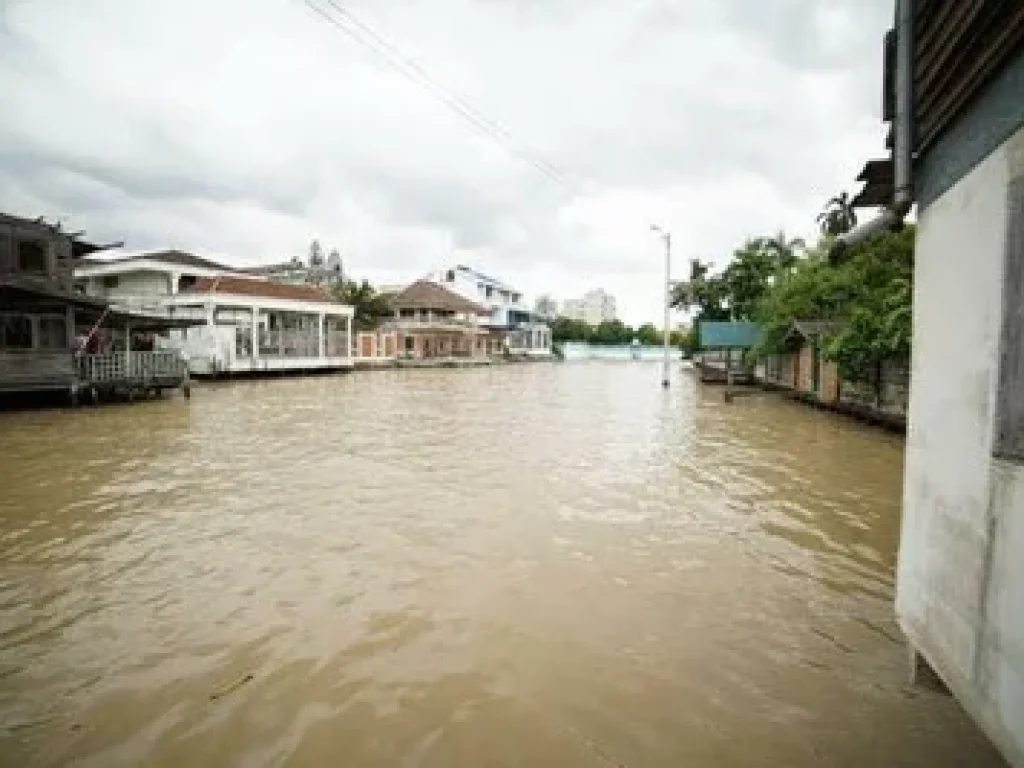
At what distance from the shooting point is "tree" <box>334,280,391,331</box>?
53.7 metres

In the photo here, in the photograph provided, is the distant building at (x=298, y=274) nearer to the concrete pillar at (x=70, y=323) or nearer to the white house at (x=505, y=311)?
the white house at (x=505, y=311)

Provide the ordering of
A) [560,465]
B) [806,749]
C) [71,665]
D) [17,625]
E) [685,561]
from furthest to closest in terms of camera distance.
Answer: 1. [560,465]
2. [685,561]
3. [17,625]
4. [71,665]
5. [806,749]

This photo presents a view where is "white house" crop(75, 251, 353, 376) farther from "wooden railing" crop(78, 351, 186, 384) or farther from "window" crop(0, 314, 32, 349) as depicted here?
"window" crop(0, 314, 32, 349)

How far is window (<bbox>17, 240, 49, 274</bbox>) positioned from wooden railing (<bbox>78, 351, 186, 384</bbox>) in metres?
4.42

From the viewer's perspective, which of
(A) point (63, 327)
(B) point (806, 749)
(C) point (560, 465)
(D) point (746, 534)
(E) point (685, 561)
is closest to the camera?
(B) point (806, 749)

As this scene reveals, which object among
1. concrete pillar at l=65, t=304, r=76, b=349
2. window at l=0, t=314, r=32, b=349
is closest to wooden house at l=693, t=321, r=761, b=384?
concrete pillar at l=65, t=304, r=76, b=349

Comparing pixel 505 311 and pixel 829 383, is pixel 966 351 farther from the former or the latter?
pixel 505 311

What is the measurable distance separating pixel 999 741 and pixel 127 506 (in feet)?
33.2

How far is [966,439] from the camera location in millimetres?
3627

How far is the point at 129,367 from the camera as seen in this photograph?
24.1 m

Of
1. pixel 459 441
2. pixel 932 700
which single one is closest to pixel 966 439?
pixel 932 700

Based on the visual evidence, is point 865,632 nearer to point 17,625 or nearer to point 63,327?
point 17,625

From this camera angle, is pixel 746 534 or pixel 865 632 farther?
pixel 746 534

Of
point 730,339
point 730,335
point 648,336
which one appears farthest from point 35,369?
point 648,336
